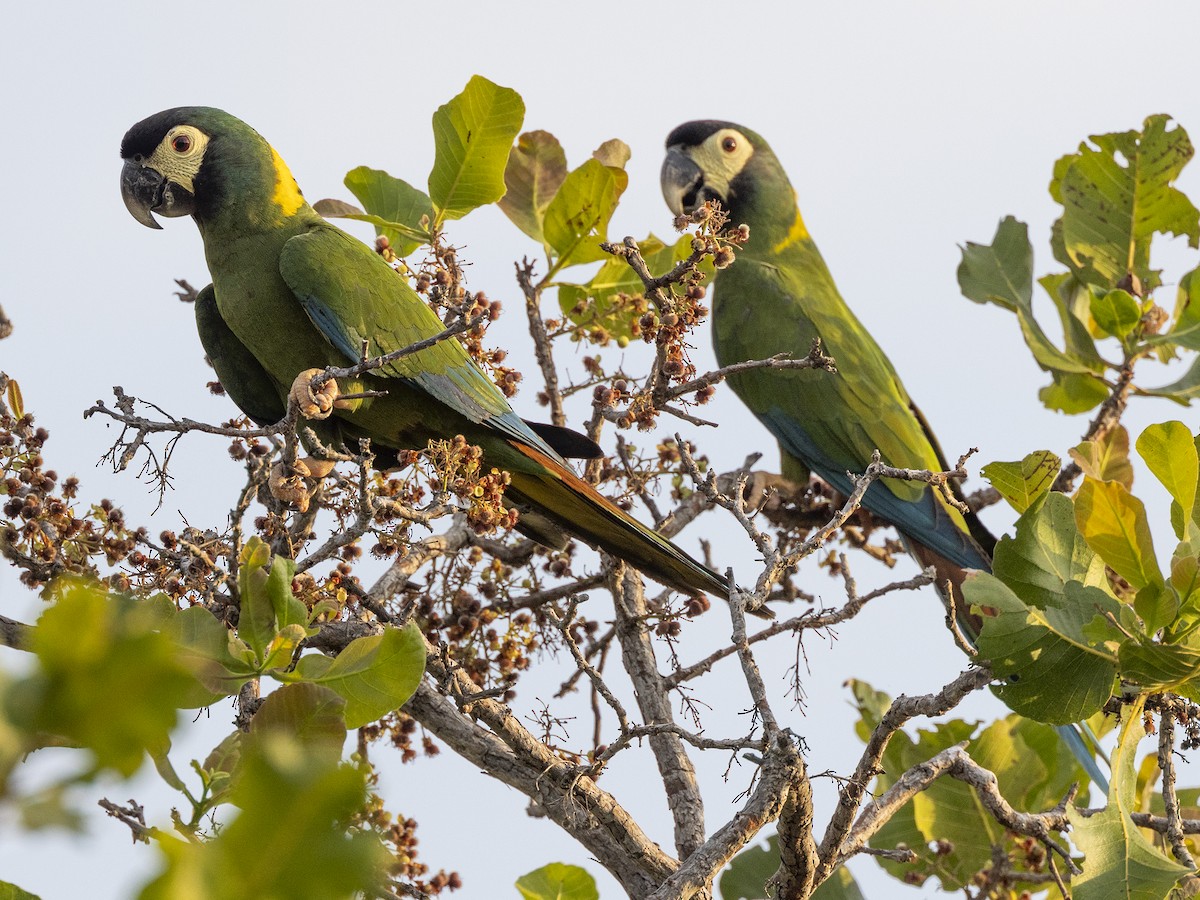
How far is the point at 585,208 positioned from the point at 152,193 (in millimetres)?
1072

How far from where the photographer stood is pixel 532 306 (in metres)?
2.50

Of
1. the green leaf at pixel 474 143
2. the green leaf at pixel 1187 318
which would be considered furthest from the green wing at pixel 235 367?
the green leaf at pixel 1187 318

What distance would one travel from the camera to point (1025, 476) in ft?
5.58

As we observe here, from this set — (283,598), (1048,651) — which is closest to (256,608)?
(283,598)

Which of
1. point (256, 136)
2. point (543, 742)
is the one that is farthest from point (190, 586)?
point (256, 136)

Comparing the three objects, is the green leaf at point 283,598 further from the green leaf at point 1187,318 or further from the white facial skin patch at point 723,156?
the white facial skin patch at point 723,156

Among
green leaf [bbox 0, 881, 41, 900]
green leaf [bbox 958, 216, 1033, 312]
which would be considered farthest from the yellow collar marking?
green leaf [bbox 0, 881, 41, 900]

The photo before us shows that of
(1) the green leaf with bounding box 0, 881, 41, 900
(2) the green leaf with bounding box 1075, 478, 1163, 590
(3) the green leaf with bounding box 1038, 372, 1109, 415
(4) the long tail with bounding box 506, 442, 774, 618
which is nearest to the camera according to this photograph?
(1) the green leaf with bounding box 0, 881, 41, 900

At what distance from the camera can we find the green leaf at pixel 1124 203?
2824 millimetres

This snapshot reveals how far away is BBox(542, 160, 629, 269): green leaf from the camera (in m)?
2.49

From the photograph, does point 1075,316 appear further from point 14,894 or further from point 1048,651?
point 14,894

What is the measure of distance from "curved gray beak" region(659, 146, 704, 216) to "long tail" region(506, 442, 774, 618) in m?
1.75

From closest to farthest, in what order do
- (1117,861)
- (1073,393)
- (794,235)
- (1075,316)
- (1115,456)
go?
(1117,861), (1115,456), (1075,316), (1073,393), (794,235)

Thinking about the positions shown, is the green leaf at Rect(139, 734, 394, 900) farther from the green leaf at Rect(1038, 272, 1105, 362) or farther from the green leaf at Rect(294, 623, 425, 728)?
the green leaf at Rect(1038, 272, 1105, 362)
